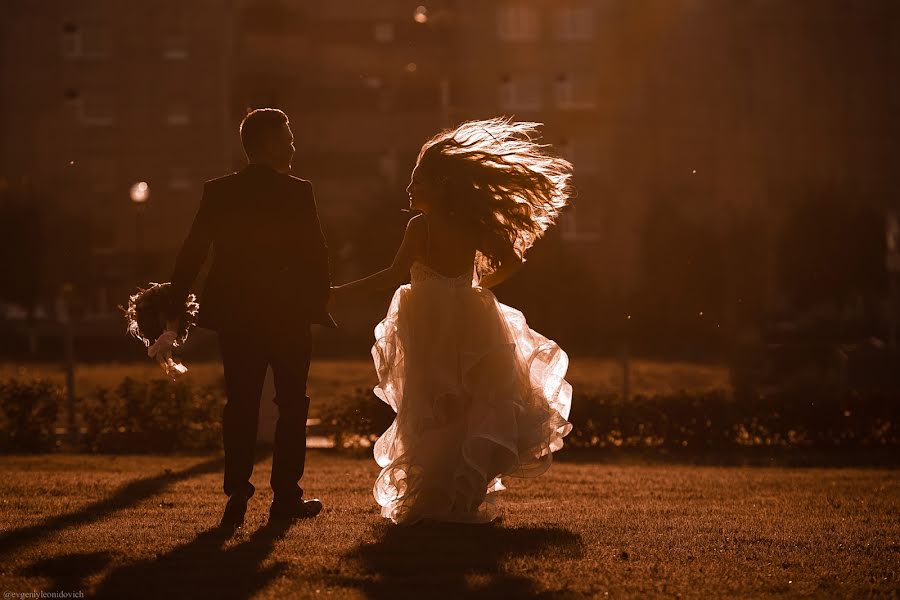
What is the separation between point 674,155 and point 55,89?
2809cm

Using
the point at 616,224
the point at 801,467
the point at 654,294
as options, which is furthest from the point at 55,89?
the point at 801,467

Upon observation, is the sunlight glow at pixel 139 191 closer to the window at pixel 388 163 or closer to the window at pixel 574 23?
the window at pixel 388 163

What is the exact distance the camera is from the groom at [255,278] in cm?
684

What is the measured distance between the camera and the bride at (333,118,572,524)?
6953 mm

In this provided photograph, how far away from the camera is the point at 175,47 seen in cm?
5988

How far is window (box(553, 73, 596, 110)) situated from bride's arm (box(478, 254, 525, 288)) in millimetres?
50210

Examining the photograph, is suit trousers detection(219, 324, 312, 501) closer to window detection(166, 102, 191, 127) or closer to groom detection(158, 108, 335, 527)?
groom detection(158, 108, 335, 527)

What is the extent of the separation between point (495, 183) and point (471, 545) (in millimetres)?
2059

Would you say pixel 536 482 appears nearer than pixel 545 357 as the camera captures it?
No

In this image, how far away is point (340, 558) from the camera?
5902 mm

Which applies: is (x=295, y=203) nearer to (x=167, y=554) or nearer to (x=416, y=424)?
(x=416, y=424)

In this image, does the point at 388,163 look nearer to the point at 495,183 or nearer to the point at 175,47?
the point at 175,47

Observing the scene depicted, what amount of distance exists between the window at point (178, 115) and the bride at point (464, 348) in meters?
54.0

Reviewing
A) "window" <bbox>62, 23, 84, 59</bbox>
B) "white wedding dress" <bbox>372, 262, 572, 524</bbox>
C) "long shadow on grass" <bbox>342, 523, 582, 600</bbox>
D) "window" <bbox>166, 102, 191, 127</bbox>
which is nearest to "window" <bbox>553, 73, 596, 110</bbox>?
"window" <bbox>166, 102, 191, 127</bbox>
